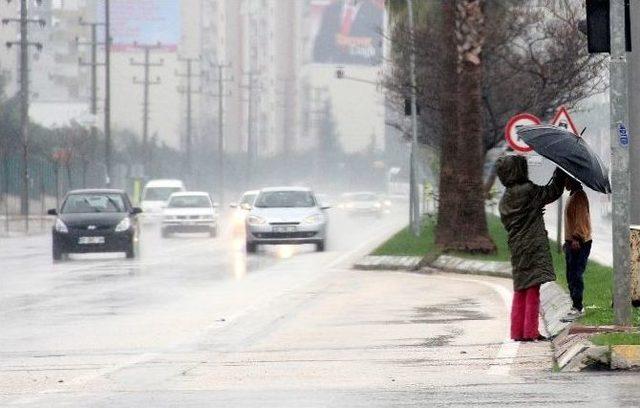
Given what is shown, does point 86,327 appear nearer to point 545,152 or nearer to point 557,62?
point 545,152

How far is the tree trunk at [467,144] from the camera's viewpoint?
1407 inches

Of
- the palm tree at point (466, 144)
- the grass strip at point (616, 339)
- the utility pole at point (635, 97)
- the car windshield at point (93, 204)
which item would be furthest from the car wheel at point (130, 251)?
the grass strip at point (616, 339)

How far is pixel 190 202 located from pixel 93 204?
721 inches

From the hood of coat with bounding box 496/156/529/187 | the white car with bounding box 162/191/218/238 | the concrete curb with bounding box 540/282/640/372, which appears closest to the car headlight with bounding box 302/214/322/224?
the white car with bounding box 162/191/218/238

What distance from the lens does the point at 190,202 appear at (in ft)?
195

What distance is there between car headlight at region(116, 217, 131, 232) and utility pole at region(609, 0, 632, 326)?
2448 cm

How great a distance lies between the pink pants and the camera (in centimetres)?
1655

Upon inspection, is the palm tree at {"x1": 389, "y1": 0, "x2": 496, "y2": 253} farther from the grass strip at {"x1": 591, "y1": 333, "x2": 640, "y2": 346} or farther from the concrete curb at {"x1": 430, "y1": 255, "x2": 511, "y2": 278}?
the grass strip at {"x1": 591, "y1": 333, "x2": 640, "y2": 346}

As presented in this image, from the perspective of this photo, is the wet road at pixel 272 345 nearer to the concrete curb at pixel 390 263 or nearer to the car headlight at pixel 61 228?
the concrete curb at pixel 390 263

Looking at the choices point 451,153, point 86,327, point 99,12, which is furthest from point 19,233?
point 99,12

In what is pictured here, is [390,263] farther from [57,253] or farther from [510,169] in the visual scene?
[510,169]

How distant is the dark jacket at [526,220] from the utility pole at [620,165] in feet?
2.36

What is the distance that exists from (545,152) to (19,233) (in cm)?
4833

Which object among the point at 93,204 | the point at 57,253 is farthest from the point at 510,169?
the point at 93,204
